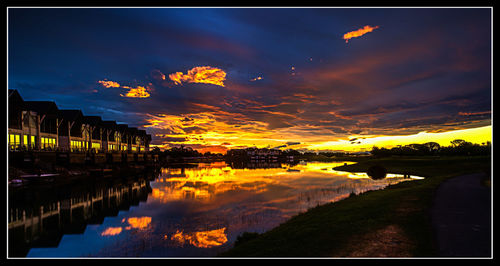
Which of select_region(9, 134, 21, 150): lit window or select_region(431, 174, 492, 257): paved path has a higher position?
select_region(9, 134, 21, 150): lit window

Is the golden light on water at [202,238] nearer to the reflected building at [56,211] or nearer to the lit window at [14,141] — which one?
the reflected building at [56,211]

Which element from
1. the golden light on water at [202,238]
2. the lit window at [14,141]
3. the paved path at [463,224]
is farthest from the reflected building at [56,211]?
the paved path at [463,224]

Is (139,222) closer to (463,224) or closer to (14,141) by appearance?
(463,224)

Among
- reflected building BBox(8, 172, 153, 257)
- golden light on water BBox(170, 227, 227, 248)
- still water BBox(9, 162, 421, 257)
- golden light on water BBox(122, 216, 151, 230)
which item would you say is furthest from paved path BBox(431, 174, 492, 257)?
reflected building BBox(8, 172, 153, 257)

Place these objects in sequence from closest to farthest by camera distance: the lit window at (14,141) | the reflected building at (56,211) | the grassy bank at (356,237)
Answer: the grassy bank at (356,237)
the reflected building at (56,211)
the lit window at (14,141)

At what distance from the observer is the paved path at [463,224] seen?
1113cm

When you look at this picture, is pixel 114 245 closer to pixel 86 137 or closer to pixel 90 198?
pixel 90 198

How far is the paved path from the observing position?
11133mm

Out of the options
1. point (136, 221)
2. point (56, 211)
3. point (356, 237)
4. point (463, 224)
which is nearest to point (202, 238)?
point (136, 221)

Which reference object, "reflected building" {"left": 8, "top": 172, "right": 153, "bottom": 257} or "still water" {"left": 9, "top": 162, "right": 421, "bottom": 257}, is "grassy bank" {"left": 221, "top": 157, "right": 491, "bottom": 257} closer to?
"still water" {"left": 9, "top": 162, "right": 421, "bottom": 257}

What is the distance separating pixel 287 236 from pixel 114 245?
12551 mm
